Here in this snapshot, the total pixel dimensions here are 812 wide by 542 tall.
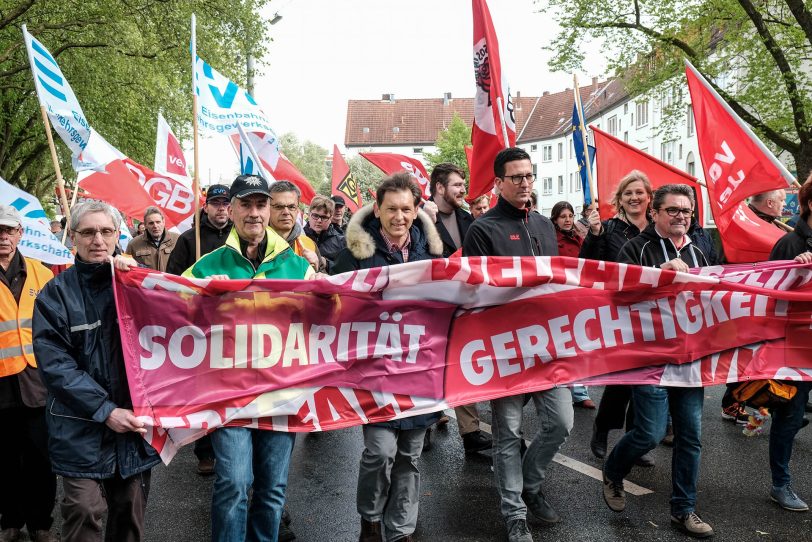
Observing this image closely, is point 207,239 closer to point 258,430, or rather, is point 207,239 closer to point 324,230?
point 324,230

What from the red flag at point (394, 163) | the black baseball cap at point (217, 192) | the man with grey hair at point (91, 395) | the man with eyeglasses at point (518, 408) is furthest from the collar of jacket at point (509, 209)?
the red flag at point (394, 163)

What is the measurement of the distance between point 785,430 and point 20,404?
4692mm

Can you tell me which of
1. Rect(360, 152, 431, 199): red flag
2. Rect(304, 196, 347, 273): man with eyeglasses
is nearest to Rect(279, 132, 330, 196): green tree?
Rect(360, 152, 431, 199): red flag

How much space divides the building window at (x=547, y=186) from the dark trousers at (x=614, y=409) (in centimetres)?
6608

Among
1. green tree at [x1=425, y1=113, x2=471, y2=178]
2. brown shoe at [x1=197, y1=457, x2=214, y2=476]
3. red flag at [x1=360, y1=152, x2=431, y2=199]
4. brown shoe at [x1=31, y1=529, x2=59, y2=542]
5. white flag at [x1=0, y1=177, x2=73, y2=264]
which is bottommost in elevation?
brown shoe at [x1=197, y1=457, x2=214, y2=476]

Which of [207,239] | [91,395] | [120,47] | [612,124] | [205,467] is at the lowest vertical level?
[205,467]

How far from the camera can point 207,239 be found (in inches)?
242

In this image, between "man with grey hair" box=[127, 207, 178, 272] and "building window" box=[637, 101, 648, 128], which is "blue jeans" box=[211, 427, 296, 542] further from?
"building window" box=[637, 101, 648, 128]

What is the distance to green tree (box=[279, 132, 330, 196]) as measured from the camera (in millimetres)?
93250

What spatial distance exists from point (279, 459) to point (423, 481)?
188cm

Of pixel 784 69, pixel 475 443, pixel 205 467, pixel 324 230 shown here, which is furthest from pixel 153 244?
pixel 784 69

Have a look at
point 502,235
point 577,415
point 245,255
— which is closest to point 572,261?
point 502,235

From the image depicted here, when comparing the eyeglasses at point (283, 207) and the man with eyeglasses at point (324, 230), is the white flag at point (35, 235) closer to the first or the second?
the eyeglasses at point (283, 207)

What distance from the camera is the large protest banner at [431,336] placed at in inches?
136
